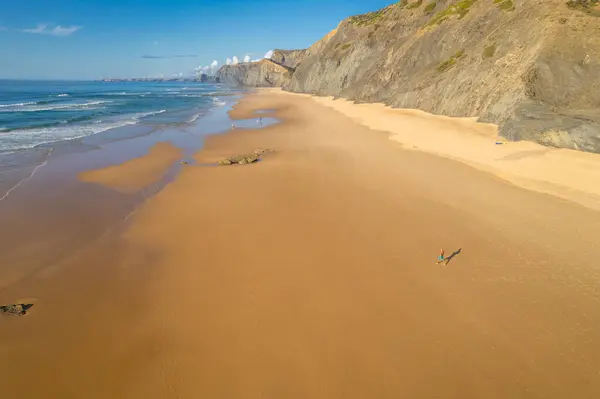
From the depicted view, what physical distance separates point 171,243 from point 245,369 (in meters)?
7.02

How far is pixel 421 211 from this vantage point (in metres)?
14.7

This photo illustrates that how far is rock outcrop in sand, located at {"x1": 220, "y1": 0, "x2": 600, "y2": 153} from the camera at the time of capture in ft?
76.0

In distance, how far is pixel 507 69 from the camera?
1194 inches

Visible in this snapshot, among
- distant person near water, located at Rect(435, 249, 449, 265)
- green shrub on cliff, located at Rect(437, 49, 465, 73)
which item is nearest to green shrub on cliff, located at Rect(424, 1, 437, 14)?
green shrub on cliff, located at Rect(437, 49, 465, 73)

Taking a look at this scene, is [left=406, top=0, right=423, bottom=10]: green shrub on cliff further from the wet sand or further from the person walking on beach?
the person walking on beach

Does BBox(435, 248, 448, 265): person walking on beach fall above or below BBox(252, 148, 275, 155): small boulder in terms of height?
below

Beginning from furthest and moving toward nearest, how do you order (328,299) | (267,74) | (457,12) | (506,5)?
(267,74)
(457,12)
(506,5)
(328,299)

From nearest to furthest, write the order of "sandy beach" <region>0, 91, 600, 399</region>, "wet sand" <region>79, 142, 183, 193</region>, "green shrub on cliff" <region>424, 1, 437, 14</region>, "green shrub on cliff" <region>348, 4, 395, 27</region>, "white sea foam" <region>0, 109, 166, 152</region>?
"sandy beach" <region>0, 91, 600, 399</region> < "wet sand" <region>79, 142, 183, 193</region> < "white sea foam" <region>0, 109, 166, 152</region> < "green shrub on cliff" <region>424, 1, 437, 14</region> < "green shrub on cliff" <region>348, 4, 395, 27</region>

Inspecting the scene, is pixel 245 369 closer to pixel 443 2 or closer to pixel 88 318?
pixel 88 318

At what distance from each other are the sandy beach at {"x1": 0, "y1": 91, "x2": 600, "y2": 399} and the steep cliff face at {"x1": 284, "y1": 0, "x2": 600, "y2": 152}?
6.89 m

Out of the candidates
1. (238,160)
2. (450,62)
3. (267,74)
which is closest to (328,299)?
(238,160)

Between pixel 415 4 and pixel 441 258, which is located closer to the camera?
pixel 441 258

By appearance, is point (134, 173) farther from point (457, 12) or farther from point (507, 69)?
point (457, 12)

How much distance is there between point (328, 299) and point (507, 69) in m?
32.0
